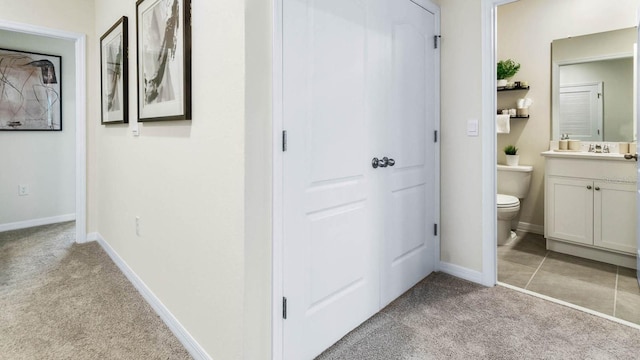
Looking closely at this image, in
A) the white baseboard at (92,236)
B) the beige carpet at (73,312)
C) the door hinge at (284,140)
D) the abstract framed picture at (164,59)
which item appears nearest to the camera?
the door hinge at (284,140)

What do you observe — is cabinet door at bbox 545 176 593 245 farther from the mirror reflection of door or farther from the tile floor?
the mirror reflection of door

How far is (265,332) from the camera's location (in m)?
1.42

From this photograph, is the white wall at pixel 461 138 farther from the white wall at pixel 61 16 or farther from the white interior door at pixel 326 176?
the white wall at pixel 61 16

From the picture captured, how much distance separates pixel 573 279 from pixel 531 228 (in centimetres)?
124

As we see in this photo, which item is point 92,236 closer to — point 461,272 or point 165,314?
point 165,314

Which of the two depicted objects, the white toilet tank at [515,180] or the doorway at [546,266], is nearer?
the doorway at [546,266]

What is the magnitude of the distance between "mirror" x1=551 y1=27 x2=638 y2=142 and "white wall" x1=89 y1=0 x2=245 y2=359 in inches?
131

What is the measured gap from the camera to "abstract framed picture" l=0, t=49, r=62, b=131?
360cm

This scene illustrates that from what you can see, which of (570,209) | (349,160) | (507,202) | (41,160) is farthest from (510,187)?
(41,160)

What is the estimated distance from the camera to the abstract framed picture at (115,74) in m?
2.38

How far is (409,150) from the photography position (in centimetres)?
226

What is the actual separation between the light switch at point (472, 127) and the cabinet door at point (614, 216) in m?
1.27

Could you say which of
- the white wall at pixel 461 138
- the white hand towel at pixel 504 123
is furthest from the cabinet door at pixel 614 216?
the white wall at pixel 461 138

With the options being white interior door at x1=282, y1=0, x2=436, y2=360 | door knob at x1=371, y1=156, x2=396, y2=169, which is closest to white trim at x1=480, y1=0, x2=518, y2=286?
white interior door at x1=282, y1=0, x2=436, y2=360
